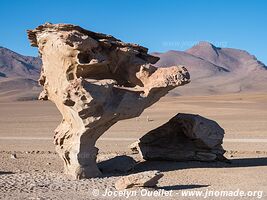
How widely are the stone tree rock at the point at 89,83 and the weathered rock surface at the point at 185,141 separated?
2678 mm

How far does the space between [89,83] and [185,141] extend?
5.93 m

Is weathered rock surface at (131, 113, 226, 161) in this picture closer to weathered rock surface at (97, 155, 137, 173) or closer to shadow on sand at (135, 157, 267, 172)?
shadow on sand at (135, 157, 267, 172)

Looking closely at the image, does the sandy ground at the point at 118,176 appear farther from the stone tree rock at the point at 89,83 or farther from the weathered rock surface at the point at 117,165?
the stone tree rock at the point at 89,83

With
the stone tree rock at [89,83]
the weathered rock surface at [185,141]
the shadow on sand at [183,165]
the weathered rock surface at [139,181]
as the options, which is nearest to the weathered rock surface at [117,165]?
the shadow on sand at [183,165]

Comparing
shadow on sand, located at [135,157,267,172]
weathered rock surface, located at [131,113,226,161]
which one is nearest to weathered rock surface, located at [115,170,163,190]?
Answer: shadow on sand, located at [135,157,267,172]

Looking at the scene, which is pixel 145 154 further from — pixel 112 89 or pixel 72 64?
pixel 72 64

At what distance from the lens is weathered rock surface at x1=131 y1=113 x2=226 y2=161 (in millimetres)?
19062

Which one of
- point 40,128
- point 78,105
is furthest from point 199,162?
point 40,128

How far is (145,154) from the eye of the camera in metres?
19.7

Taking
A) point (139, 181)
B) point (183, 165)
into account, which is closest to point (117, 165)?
point (183, 165)

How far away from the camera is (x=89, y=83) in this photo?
15.7 meters

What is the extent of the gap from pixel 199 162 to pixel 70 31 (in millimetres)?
7352

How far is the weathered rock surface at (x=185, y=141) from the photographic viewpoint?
19.1 m

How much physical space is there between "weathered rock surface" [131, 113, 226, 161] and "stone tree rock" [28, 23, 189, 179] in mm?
2678
